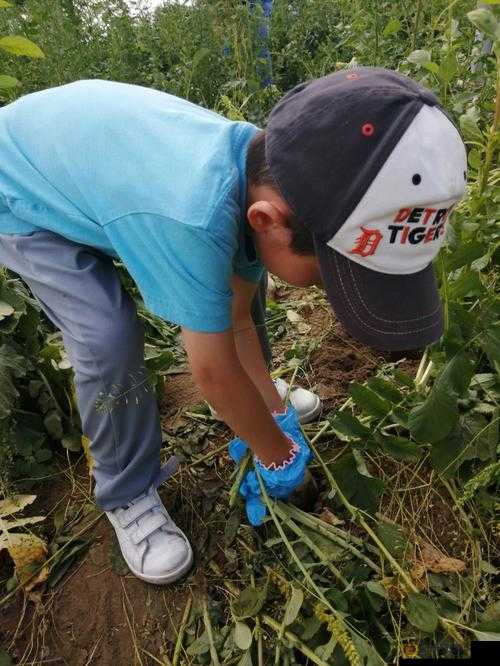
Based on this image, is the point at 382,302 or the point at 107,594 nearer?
the point at 382,302

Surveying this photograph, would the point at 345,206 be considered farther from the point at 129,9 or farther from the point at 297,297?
the point at 129,9

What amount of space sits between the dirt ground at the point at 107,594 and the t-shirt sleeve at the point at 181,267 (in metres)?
0.65

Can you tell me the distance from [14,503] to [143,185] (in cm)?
87

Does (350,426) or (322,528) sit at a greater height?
(350,426)

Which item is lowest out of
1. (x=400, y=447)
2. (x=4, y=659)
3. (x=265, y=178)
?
(x=4, y=659)

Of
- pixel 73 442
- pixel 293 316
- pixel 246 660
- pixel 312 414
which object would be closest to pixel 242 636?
pixel 246 660

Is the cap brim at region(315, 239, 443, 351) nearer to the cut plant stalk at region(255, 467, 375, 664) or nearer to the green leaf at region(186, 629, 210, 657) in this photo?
the cut plant stalk at region(255, 467, 375, 664)

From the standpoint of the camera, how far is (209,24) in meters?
3.13

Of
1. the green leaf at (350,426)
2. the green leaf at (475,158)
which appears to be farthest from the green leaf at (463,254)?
the green leaf at (350,426)

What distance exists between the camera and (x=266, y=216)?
847 millimetres

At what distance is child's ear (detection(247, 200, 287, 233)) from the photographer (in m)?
0.83

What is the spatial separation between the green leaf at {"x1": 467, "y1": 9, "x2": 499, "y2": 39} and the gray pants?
0.80 m

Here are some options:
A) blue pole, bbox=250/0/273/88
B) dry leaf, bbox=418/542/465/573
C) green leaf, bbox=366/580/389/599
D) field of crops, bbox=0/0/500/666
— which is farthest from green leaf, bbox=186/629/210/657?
blue pole, bbox=250/0/273/88

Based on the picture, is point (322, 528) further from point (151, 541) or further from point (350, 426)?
point (151, 541)
